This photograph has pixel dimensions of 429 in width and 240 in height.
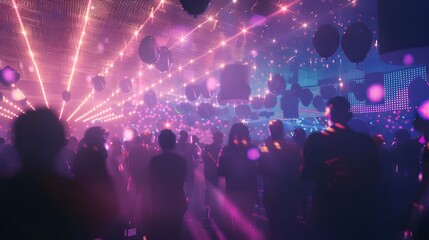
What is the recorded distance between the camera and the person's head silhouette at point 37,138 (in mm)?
1503

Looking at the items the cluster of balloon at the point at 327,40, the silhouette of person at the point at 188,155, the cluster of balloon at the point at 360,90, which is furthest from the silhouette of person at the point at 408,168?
the cluster of balloon at the point at 360,90

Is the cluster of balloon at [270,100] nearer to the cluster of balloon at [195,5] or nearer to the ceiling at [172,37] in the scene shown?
the ceiling at [172,37]

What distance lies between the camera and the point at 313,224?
2.88m

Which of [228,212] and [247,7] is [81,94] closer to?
[247,7]

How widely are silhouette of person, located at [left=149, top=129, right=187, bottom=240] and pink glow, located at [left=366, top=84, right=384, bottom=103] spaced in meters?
10.00

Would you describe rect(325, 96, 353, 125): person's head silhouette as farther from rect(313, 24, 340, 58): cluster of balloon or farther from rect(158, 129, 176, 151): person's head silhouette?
rect(313, 24, 340, 58): cluster of balloon

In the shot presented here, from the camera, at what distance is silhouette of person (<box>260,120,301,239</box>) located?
13.9 feet

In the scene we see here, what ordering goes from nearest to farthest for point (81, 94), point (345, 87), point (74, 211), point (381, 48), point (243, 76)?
point (74, 211) < point (381, 48) < point (243, 76) < point (345, 87) < point (81, 94)

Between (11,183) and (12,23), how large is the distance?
10031 millimetres

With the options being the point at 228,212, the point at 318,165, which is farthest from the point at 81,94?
the point at 318,165

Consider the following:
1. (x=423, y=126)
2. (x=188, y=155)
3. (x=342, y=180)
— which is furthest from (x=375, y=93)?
(x=342, y=180)

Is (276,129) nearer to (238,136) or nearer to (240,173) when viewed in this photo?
(238,136)

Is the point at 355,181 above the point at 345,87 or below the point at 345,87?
below

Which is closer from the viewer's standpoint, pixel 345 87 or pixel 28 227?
pixel 28 227
